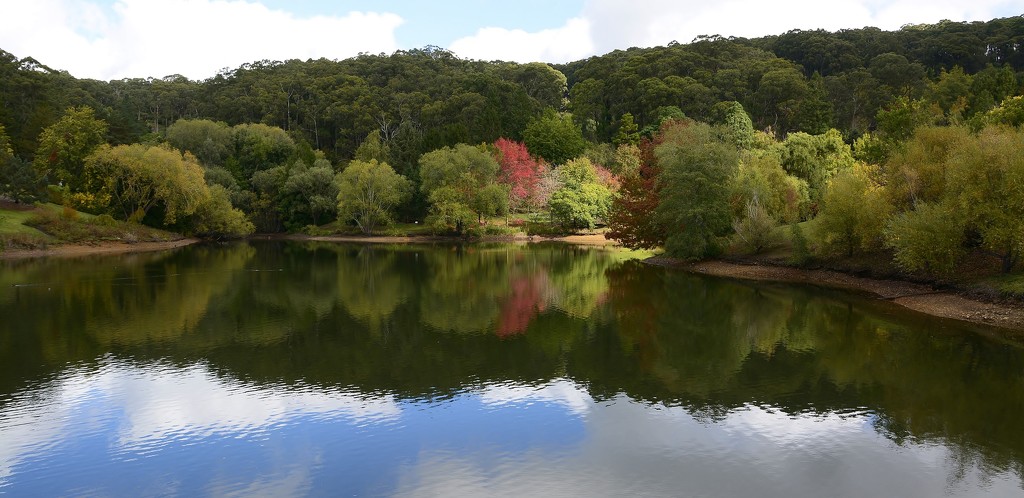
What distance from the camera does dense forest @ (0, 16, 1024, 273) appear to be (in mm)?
36906

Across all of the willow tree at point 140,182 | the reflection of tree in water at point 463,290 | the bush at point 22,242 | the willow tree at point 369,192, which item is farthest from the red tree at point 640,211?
the bush at point 22,242

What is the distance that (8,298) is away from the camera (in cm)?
3366

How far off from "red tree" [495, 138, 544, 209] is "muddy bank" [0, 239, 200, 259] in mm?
38787

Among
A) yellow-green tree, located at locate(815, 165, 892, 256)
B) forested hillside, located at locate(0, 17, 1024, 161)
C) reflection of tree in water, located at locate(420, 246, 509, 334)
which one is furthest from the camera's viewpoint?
forested hillside, located at locate(0, 17, 1024, 161)

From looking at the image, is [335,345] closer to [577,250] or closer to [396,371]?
[396,371]

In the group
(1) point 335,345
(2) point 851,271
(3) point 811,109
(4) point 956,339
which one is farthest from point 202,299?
(3) point 811,109

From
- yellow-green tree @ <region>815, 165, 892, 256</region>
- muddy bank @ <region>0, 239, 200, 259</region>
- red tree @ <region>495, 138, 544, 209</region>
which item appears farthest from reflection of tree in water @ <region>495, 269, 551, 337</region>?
muddy bank @ <region>0, 239, 200, 259</region>

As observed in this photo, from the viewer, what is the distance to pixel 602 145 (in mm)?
98500

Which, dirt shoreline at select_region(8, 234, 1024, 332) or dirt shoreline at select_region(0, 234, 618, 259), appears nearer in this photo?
dirt shoreline at select_region(8, 234, 1024, 332)

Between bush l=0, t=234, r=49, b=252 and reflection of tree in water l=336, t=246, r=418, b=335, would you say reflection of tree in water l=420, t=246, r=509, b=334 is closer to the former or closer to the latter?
reflection of tree in water l=336, t=246, r=418, b=335

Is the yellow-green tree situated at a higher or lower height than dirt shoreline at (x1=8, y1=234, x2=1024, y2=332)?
higher

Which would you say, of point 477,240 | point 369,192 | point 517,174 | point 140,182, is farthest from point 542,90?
point 140,182

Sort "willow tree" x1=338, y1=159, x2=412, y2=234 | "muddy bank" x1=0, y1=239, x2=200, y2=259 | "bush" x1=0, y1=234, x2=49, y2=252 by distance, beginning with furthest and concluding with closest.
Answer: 1. "willow tree" x1=338, y1=159, x2=412, y2=234
2. "muddy bank" x1=0, y1=239, x2=200, y2=259
3. "bush" x1=0, y1=234, x2=49, y2=252

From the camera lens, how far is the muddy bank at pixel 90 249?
55156mm
